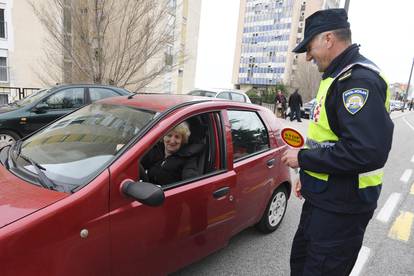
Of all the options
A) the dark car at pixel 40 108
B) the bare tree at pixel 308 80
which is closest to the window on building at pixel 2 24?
the dark car at pixel 40 108

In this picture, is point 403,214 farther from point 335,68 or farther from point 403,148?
point 403,148

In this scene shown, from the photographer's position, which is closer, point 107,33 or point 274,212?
point 274,212

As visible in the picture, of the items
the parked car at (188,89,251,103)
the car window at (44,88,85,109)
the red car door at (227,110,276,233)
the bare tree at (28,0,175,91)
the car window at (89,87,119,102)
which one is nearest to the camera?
the red car door at (227,110,276,233)

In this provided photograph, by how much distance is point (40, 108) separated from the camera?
6562 millimetres

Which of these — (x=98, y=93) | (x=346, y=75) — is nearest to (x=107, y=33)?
(x=98, y=93)

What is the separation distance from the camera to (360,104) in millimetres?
1494

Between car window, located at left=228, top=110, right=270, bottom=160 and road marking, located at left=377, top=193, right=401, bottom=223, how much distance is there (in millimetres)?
2260

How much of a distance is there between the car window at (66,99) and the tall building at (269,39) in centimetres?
6560

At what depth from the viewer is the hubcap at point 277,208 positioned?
3.48 m

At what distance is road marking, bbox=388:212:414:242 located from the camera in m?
3.70

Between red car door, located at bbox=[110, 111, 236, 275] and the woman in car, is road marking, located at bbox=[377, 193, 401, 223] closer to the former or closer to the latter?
red car door, located at bbox=[110, 111, 236, 275]

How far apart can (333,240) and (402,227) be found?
2937 millimetres

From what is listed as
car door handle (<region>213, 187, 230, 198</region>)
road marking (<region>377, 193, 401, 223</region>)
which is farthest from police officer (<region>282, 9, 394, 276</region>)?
road marking (<region>377, 193, 401, 223</region>)

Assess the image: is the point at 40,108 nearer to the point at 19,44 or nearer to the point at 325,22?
the point at 325,22
